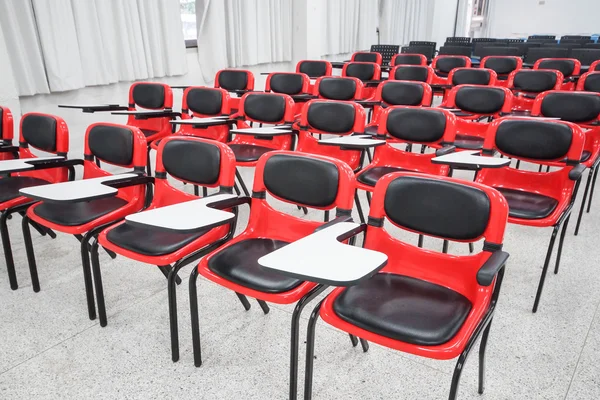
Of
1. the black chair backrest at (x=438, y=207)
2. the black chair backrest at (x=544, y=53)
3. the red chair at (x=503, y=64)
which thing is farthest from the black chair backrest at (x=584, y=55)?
the black chair backrest at (x=438, y=207)

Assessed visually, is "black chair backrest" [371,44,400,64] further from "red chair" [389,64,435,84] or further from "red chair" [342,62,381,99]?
"red chair" [389,64,435,84]

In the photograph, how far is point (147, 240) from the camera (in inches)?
74.3

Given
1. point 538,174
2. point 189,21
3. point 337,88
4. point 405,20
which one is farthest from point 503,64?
point 405,20

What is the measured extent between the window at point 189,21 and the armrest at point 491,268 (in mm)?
5617

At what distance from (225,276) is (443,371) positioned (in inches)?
37.0

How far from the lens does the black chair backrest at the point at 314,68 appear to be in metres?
5.45

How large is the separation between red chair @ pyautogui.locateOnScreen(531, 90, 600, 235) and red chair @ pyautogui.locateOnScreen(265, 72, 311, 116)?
2.13 m

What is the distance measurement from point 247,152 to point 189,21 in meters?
3.83

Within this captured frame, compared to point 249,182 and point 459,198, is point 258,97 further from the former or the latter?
point 459,198

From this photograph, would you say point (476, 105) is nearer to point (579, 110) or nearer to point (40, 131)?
point (579, 110)

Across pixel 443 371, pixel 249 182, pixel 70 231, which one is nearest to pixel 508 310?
pixel 443 371

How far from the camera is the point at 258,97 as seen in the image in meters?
3.49

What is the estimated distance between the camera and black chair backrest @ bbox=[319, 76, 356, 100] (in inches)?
160

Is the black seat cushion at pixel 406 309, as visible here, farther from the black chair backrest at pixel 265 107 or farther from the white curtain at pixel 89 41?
the white curtain at pixel 89 41
